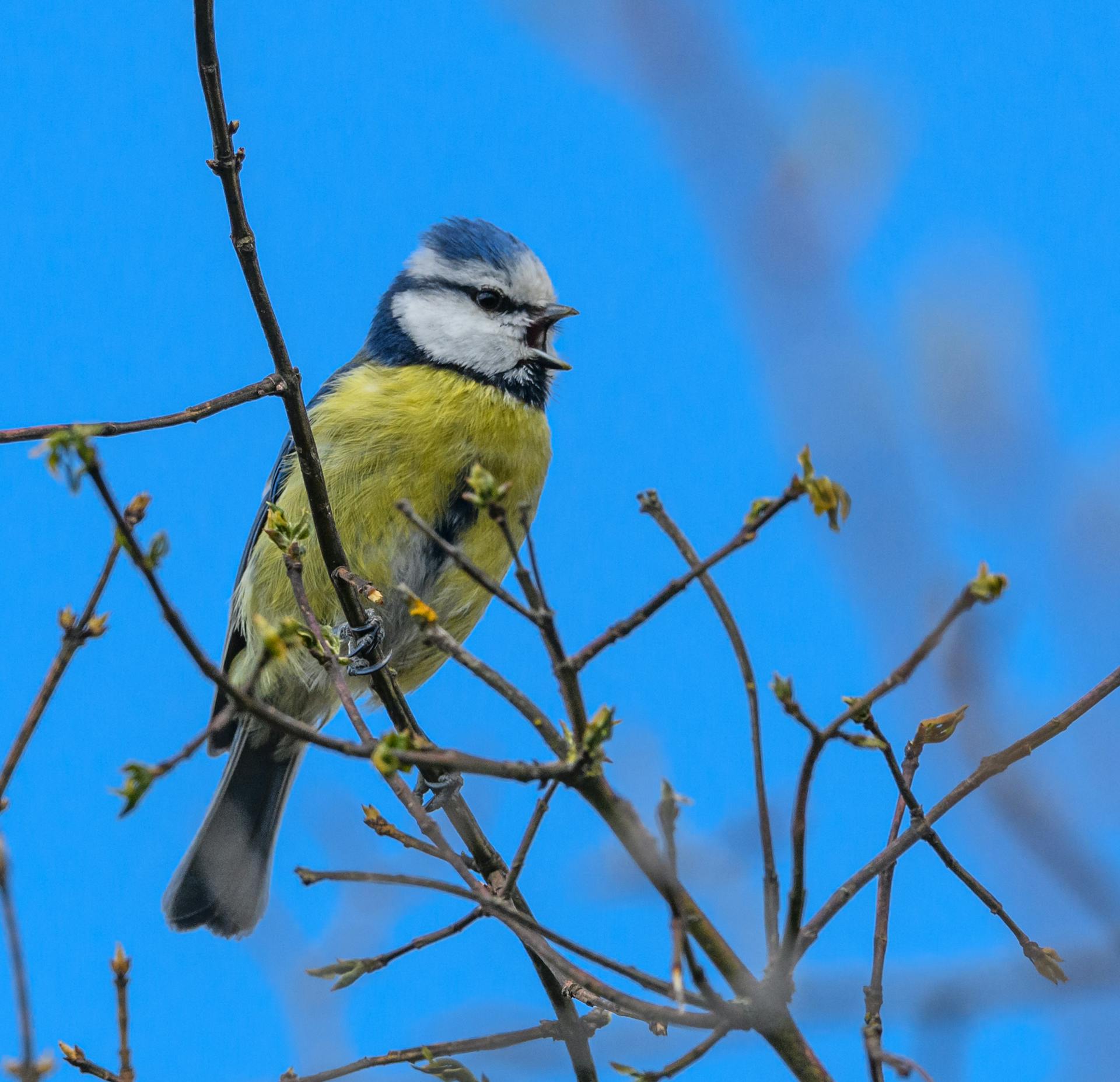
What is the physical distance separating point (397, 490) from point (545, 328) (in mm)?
896

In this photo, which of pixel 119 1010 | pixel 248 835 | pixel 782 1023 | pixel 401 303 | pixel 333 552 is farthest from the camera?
pixel 401 303

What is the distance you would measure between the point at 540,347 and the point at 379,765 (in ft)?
9.36

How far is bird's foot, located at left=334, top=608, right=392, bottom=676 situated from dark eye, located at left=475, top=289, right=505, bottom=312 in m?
1.41

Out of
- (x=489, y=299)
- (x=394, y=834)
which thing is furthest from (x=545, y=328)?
(x=394, y=834)

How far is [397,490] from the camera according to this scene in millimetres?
3467

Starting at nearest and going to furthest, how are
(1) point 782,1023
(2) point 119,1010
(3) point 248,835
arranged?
(1) point 782,1023, (2) point 119,1010, (3) point 248,835

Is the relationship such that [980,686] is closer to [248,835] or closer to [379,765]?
[379,765]

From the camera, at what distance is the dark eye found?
4.09m

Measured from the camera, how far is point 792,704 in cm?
136

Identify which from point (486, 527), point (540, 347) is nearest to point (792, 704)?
point (486, 527)

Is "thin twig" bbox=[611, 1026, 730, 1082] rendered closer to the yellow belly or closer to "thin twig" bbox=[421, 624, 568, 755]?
"thin twig" bbox=[421, 624, 568, 755]

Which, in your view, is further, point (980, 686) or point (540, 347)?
point (540, 347)

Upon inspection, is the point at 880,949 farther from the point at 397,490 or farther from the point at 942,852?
the point at 397,490

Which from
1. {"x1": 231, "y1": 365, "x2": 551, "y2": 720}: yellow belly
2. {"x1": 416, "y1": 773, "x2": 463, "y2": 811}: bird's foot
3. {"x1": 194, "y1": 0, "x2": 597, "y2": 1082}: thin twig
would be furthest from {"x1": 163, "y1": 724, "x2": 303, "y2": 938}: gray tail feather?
{"x1": 194, "y1": 0, "x2": 597, "y2": 1082}: thin twig
